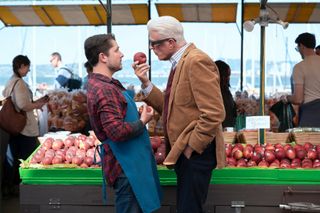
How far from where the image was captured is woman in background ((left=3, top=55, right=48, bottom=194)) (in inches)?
236

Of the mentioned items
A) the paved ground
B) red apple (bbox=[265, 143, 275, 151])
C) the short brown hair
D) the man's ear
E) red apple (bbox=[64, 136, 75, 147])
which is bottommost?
the paved ground

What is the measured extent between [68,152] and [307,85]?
7.95ft

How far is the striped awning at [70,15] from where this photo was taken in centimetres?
831

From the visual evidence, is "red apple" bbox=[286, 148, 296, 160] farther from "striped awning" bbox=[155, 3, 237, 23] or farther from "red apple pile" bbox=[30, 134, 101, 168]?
"striped awning" bbox=[155, 3, 237, 23]

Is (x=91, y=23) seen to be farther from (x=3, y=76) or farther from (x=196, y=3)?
(x=3, y=76)

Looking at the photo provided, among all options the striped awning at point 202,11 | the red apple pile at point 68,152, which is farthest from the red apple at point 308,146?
the striped awning at point 202,11

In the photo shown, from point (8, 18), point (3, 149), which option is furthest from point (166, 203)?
point (8, 18)

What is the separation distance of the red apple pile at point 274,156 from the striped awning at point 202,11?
4661mm

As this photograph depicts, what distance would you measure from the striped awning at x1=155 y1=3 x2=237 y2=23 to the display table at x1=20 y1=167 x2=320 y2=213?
4.95 meters

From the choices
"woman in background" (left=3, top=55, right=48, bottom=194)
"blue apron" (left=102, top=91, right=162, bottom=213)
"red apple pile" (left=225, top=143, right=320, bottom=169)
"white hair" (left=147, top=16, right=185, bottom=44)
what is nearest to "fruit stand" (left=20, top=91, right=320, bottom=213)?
"red apple pile" (left=225, top=143, right=320, bottom=169)

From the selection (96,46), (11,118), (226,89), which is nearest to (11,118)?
(11,118)

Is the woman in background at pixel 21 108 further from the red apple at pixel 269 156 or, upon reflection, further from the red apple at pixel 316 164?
the red apple at pixel 316 164

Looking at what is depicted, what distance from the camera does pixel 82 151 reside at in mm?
3883

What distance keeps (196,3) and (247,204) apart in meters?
5.11
